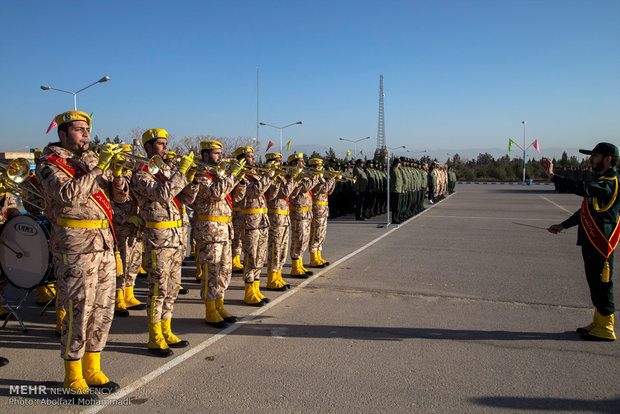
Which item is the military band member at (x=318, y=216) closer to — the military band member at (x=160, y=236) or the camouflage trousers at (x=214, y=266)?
the camouflage trousers at (x=214, y=266)

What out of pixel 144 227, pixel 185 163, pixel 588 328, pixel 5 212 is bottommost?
pixel 588 328

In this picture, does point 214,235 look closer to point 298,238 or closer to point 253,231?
point 253,231

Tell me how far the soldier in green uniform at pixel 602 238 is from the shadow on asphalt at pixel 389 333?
1.11 feet

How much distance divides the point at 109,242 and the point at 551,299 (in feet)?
19.8

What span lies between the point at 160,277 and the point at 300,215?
372 cm

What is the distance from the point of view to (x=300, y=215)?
7.86m

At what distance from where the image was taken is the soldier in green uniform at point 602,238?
482 cm

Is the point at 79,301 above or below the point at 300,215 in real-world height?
below

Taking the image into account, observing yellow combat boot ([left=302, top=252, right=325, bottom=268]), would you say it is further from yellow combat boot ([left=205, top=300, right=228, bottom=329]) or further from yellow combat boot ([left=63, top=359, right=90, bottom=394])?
yellow combat boot ([left=63, top=359, right=90, bottom=394])

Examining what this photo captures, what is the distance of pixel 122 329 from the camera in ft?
17.3

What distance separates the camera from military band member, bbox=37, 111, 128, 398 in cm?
354

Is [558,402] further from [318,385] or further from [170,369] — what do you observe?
[170,369]

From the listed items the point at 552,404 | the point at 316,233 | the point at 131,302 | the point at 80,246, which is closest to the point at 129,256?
the point at 131,302

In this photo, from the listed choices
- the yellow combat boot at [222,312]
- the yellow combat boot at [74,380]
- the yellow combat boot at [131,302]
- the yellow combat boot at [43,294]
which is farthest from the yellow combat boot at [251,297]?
the yellow combat boot at [43,294]
